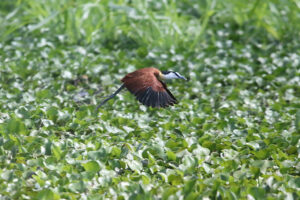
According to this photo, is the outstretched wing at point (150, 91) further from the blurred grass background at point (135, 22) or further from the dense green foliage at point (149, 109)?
the blurred grass background at point (135, 22)

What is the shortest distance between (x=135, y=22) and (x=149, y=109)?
1611 millimetres

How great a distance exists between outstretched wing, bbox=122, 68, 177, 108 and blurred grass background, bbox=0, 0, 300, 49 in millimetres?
1954

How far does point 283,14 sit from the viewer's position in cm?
687

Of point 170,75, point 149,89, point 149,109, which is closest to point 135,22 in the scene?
point 149,109

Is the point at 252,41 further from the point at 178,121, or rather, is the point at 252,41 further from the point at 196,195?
the point at 196,195

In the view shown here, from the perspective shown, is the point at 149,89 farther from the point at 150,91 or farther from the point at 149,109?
the point at 149,109

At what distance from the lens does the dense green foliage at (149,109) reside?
325 centimetres

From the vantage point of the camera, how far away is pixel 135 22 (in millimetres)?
6066

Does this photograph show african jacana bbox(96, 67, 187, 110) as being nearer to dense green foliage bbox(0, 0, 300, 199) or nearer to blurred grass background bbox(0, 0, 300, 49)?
dense green foliage bbox(0, 0, 300, 199)

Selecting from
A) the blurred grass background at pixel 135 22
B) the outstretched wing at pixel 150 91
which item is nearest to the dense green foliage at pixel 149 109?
the blurred grass background at pixel 135 22

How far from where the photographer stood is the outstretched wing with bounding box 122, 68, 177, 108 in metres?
3.85

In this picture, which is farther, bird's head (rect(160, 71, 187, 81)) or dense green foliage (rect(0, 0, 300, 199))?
bird's head (rect(160, 71, 187, 81))

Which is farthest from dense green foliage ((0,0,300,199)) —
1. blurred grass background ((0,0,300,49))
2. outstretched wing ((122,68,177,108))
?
outstretched wing ((122,68,177,108))

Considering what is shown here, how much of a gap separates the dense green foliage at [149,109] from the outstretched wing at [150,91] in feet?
0.96
